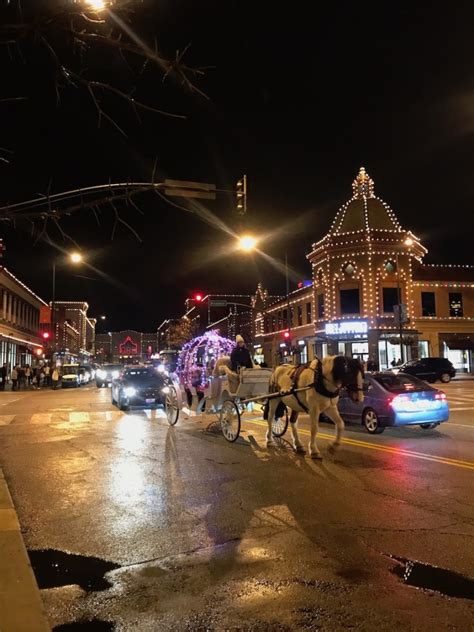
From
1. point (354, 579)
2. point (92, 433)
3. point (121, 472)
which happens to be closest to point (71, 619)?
point (354, 579)

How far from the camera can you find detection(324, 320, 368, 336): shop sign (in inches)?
1876

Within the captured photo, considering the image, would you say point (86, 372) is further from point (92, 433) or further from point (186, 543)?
point (186, 543)

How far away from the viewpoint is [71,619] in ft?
13.4

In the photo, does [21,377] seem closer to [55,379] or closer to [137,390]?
[55,379]

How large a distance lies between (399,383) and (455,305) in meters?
39.7

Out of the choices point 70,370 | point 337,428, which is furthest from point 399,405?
point 70,370

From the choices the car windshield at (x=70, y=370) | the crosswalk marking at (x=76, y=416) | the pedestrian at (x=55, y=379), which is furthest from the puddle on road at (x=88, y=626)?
the car windshield at (x=70, y=370)

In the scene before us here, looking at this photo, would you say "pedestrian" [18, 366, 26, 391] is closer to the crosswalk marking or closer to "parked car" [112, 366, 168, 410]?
"parked car" [112, 366, 168, 410]

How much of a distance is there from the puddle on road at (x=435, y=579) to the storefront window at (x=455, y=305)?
48.2 m

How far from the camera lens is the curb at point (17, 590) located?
3.81 metres

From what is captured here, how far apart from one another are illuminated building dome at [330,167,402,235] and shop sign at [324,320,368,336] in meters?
7.98

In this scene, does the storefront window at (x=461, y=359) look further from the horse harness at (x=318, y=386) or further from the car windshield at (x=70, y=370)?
the horse harness at (x=318, y=386)

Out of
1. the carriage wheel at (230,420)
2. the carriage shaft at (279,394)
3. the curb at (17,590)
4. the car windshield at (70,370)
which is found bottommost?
the curb at (17,590)

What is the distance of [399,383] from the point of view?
13633 millimetres
